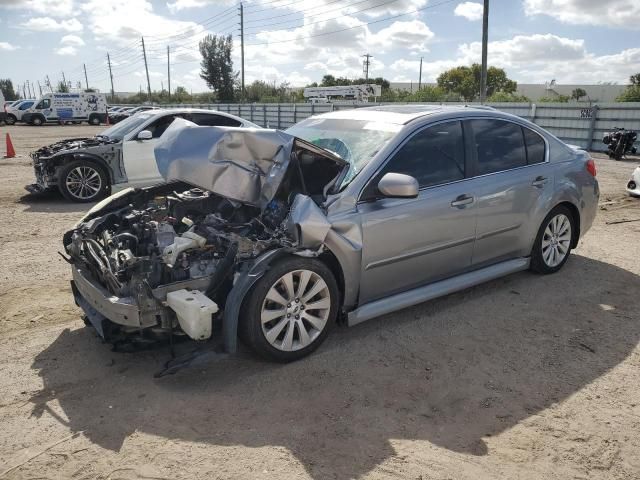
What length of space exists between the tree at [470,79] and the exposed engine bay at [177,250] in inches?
2703

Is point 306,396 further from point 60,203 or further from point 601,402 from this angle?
point 60,203

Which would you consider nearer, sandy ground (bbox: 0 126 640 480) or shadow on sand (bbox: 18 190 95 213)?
sandy ground (bbox: 0 126 640 480)

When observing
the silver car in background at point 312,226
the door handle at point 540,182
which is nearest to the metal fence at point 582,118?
the door handle at point 540,182

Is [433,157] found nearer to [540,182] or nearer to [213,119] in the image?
[540,182]

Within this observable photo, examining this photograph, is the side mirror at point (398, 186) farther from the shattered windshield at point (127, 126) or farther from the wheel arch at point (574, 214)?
the shattered windshield at point (127, 126)

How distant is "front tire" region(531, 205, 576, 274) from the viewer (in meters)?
5.06

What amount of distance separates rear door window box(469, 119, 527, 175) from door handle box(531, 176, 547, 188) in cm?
19

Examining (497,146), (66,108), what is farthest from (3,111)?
(497,146)

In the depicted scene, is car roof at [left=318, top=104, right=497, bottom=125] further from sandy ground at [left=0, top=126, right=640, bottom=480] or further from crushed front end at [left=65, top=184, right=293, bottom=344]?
sandy ground at [left=0, top=126, right=640, bottom=480]

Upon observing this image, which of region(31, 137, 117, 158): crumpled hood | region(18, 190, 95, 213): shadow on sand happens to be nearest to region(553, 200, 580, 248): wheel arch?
region(18, 190, 95, 213): shadow on sand

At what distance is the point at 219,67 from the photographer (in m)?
60.8

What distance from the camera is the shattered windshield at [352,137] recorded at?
3.95 m

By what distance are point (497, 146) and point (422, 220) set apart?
124 centimetres

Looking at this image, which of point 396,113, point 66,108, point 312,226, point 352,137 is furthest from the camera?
point 66,108
